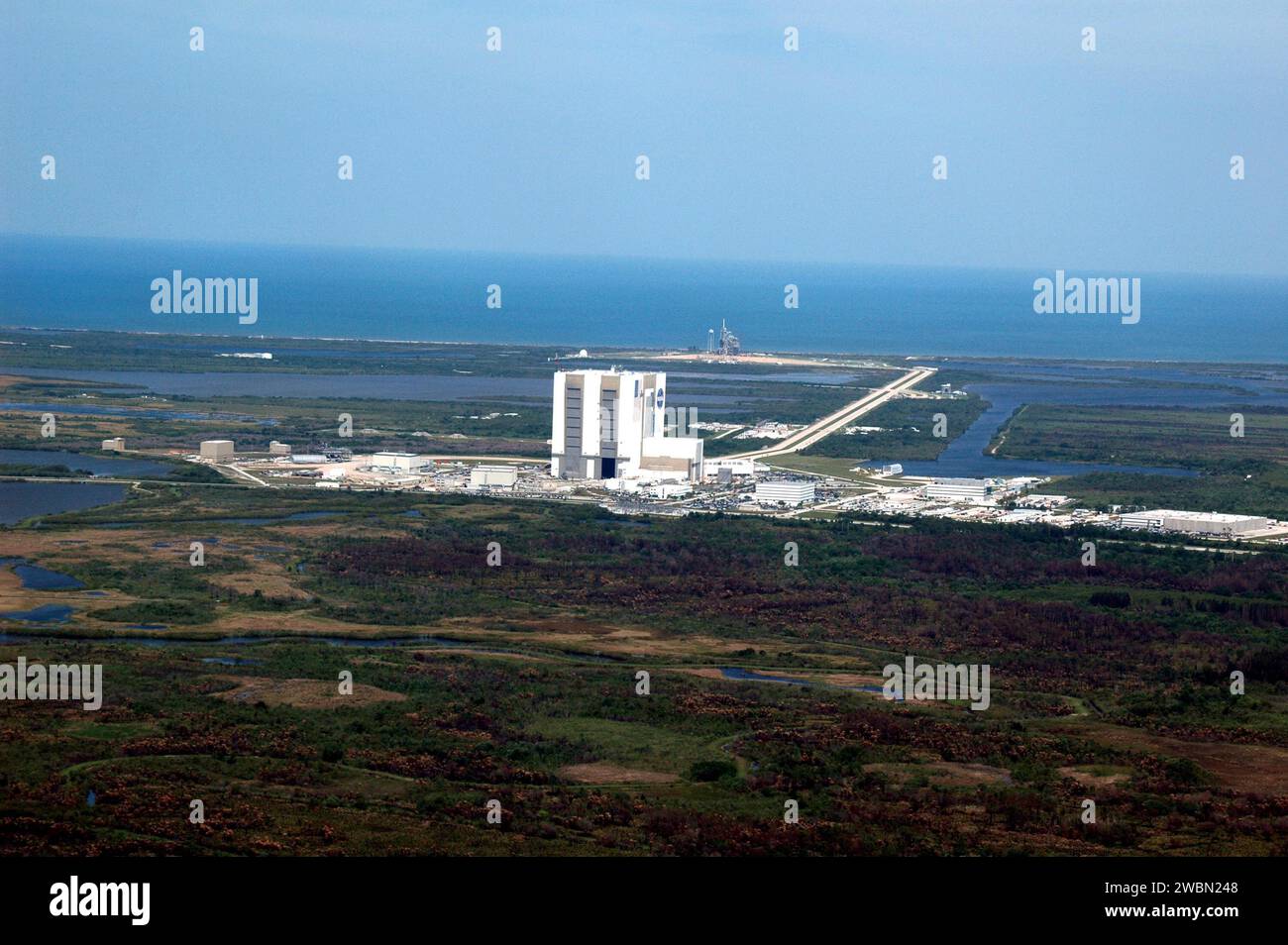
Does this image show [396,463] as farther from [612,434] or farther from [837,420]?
[837,420]

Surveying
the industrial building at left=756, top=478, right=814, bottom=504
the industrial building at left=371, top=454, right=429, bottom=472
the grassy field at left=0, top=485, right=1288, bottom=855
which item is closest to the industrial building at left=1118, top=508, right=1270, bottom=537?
the grassy field at left=0, top=485, right=1288, bottom=855

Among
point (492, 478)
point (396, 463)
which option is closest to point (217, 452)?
point (396, 463)

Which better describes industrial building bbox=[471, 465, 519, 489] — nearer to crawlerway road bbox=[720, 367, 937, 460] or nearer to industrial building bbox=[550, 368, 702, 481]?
industrial building bbox=[550, 368, 702, 481]

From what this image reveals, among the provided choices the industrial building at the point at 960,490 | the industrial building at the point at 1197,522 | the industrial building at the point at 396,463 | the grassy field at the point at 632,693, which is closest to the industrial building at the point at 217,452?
the industrial building at the point at 396,463

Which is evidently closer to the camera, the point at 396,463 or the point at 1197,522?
the point at 1197,522

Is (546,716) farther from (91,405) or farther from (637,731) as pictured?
(91,405)
